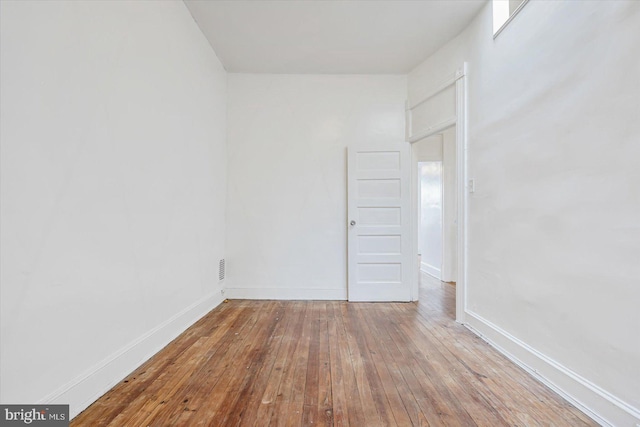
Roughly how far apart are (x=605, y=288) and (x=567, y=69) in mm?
1231

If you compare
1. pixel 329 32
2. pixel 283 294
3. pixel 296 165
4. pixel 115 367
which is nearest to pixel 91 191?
pixel 115 367

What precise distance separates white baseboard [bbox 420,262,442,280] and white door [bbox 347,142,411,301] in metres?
1.48

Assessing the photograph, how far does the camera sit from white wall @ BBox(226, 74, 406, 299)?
135 inches

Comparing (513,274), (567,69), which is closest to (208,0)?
(567,69)

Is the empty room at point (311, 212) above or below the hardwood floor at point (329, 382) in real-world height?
above

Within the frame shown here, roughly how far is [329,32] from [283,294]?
2970mm

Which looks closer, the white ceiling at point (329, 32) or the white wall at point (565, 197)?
the white wall at point (565, 197)

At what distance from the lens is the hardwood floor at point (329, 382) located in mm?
1354

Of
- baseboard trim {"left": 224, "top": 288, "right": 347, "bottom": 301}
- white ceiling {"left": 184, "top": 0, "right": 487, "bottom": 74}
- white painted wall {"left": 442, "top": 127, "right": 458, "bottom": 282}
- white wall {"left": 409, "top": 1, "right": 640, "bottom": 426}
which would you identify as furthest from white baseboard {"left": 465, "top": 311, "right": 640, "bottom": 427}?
white ceiling {"left": 184, "top": 0, "right": 487, "bottom": 74}

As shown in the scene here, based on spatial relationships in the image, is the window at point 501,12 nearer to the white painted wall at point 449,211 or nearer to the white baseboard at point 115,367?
the white painted wall at point 449,211

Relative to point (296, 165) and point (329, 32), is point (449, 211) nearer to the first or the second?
point (296, 165)

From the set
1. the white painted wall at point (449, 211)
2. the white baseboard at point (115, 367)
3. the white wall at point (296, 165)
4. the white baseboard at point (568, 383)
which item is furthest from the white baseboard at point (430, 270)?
the white baseboard at point (115, 367)

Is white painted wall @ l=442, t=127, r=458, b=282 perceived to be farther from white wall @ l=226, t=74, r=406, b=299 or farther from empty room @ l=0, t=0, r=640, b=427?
white wall @ l=226, t=74, r=406, b=299

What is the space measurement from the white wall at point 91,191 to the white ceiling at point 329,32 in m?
0.49
